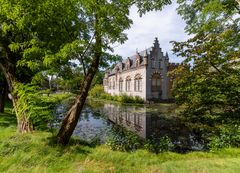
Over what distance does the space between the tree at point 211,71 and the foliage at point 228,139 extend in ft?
3.12

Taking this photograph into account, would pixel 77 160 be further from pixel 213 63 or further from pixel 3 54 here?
pixel 213 63

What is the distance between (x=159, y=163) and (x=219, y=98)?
18.8ft

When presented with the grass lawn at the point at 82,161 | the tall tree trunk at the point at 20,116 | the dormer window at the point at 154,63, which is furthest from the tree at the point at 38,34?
the dormer window at the point at 154,63

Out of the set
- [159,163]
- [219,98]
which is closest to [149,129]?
[219,98]

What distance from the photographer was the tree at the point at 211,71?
35.1ft

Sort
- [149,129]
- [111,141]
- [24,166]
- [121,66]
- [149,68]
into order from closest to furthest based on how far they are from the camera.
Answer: [24,166] → [111,141] → [149,129] → [149,68] → [121,66]

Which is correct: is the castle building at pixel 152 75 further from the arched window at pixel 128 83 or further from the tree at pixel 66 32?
the tree at pixel 66 32

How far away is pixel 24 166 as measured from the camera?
598 cm

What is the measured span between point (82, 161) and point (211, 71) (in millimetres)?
8390

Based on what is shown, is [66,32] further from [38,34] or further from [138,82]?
[138,82]

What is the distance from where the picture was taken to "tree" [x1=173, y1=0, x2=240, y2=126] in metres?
10.7

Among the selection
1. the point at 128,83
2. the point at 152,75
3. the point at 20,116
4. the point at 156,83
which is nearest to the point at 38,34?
the point at 20,116

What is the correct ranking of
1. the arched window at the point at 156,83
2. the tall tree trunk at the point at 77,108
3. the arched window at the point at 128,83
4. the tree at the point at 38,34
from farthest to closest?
the arched window at the point at 128,83, the arched window at the point at 156,83, the tall tree trunk at the point at 77,108, the tree at the point at 38,34

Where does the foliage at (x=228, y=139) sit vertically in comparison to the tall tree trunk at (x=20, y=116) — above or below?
below
